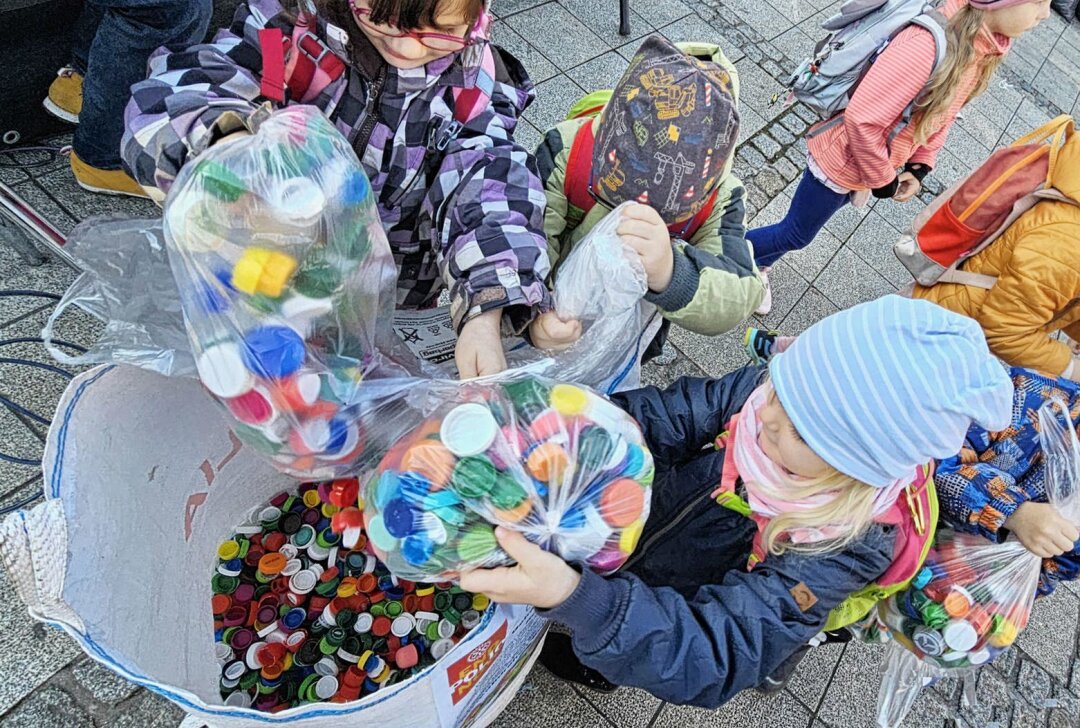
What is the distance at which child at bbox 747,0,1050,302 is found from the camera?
212 centimetres

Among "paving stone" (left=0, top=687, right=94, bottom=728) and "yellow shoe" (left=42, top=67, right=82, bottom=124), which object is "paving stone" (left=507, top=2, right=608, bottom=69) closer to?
"yellow shoe" (left=42, top=67, right=82, bottom=124)

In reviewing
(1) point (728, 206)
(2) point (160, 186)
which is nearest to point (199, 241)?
(2) point (160, 186)

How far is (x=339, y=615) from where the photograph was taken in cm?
166

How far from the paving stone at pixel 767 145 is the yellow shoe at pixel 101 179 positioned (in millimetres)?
2902

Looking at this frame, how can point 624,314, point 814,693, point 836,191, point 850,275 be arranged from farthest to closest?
point 850,275 < point 836,191 < point 814,693 < point 624,314

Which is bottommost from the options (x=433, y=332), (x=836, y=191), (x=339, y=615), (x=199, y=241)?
(x=339, y=615)

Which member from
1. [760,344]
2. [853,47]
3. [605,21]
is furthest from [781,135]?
[760,344]

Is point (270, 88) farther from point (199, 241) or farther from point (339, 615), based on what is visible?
point (339, 615)

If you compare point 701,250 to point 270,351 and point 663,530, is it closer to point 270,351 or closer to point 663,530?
point 663,530

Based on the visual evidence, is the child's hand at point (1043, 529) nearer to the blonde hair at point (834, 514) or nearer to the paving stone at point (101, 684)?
the blonde hair at point (834, 514)

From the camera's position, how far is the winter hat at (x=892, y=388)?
974 mm

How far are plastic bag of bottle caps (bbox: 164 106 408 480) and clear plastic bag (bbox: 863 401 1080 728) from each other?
3.97 ft

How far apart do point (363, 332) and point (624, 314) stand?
499 mm

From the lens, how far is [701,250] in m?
1.51
